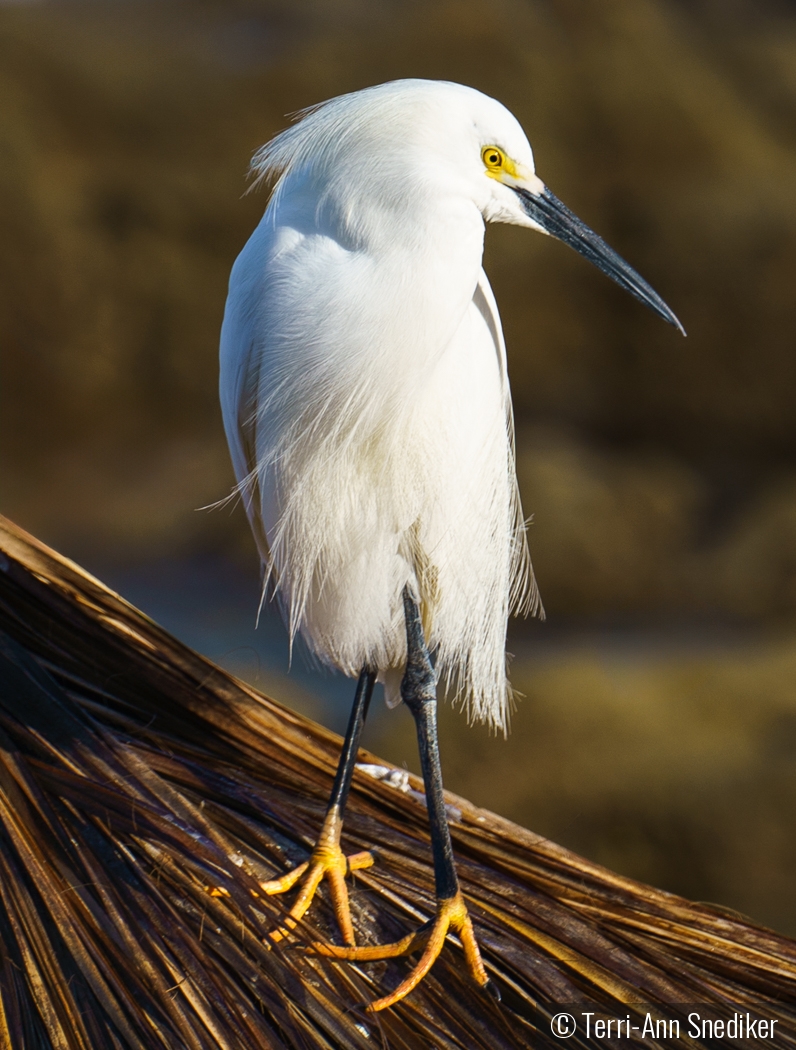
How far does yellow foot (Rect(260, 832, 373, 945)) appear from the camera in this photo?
69cm

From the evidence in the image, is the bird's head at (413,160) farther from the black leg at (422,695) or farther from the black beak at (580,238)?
the black leg at (422,695)

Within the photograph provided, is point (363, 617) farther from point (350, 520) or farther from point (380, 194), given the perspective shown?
point (380, 194)

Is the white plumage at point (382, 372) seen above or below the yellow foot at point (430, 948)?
above

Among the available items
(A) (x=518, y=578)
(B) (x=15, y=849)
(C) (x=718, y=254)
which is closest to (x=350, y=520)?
(A) (x=518, y=578)

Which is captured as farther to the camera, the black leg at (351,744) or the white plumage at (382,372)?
the black leg at (351,744)

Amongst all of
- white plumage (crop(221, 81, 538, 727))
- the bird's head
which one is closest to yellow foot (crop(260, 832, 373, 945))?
white plumage (crop(221, 81, 538, 727))

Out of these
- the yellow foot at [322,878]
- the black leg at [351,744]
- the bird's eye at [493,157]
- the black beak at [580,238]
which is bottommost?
the yellow foot at [322,878]

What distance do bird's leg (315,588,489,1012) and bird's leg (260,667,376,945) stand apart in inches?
1.2

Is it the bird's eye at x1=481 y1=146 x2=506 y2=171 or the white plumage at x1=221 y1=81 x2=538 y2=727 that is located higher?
the bird's eye at x1=481 y1=146 x2=506 y2=171

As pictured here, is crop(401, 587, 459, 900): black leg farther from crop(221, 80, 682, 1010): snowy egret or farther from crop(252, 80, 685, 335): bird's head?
crop(252, 80, 685, 335): bird's head

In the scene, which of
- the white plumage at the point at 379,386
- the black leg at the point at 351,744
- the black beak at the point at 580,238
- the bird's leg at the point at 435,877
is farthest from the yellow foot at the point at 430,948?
the black beak at the point at 580,238

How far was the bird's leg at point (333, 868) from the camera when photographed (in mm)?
688

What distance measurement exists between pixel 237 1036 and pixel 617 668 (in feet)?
9.17

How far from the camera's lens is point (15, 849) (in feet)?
2.09
